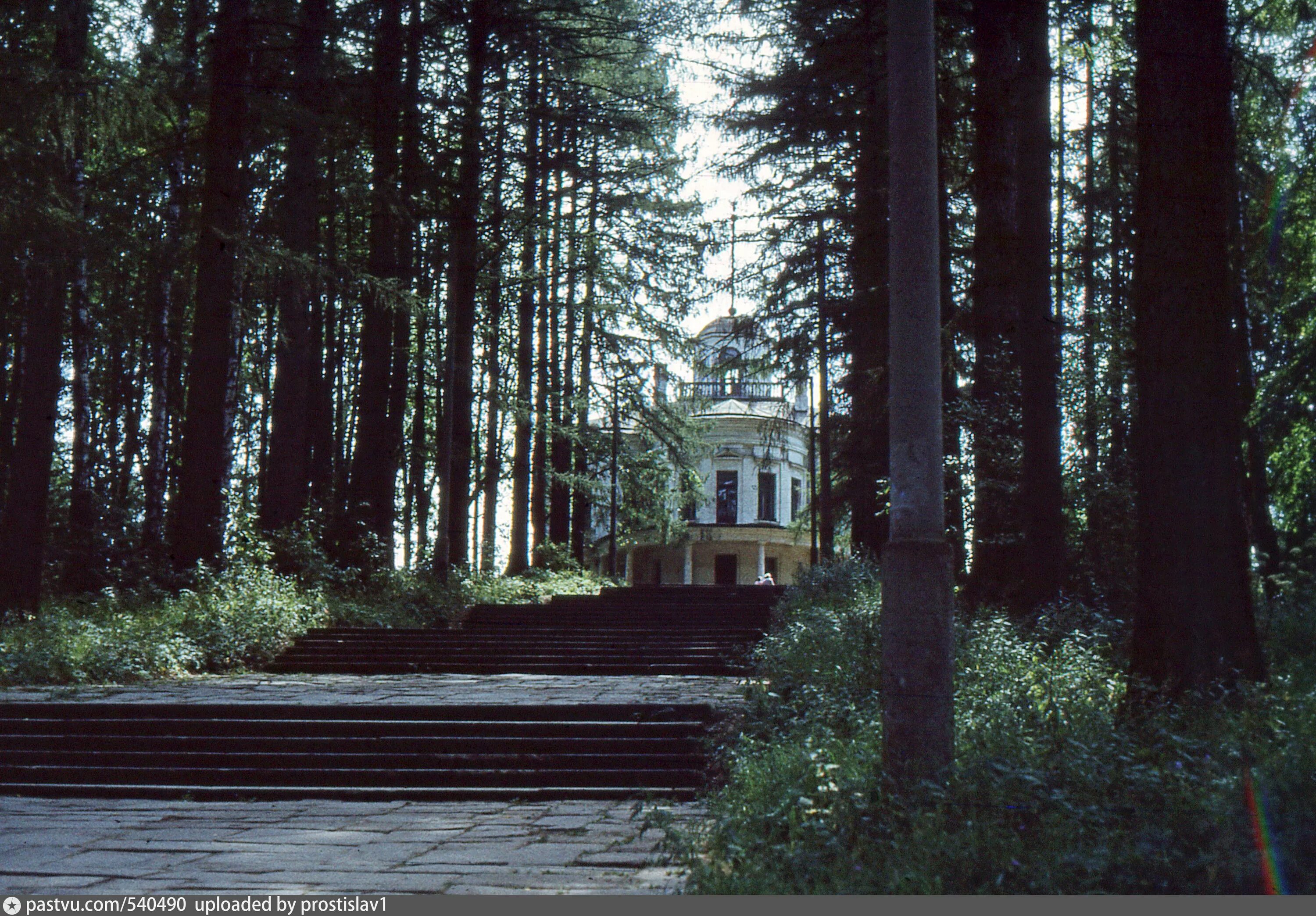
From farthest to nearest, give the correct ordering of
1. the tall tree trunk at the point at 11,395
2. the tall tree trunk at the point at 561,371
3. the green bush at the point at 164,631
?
the tall tree trunk at the point at 561,371, the tall tree trunk at the point at 11,395, the green bush at the point at 164,631

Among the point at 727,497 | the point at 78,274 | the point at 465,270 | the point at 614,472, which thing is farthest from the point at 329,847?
the point at 727,497

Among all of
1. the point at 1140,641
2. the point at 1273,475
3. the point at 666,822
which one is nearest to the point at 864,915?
the point at 666,822

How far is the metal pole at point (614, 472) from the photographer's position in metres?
31.0

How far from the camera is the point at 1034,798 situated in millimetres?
5758

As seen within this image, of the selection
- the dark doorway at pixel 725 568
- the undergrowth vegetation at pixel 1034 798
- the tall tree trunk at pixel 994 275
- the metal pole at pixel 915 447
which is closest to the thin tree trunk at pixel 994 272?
the tall tree trunk at pixel 994 275

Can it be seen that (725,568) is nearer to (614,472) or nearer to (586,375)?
(614,472)

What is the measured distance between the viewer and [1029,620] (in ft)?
41.6

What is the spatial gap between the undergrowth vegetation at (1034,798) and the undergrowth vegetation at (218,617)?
8426mm

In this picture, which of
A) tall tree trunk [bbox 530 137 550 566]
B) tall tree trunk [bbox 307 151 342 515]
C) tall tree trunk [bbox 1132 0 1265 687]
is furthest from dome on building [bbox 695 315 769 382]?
tall tree trunk [bbox 1132 0 1265 687]

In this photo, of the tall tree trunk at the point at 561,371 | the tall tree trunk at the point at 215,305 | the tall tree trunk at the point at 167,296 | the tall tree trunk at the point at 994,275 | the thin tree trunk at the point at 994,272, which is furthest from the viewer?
the tall tree trunk at the point at 561,371

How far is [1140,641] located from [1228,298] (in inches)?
92.8

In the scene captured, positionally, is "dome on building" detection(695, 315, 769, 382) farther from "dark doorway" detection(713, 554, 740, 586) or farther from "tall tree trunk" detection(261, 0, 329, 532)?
"dark doorway" detection(713, 554, 740, 586)

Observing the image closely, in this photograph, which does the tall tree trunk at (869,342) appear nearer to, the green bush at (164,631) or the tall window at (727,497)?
the green bush at (164,631)

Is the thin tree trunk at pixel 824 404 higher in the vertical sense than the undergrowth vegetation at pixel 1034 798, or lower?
higher
